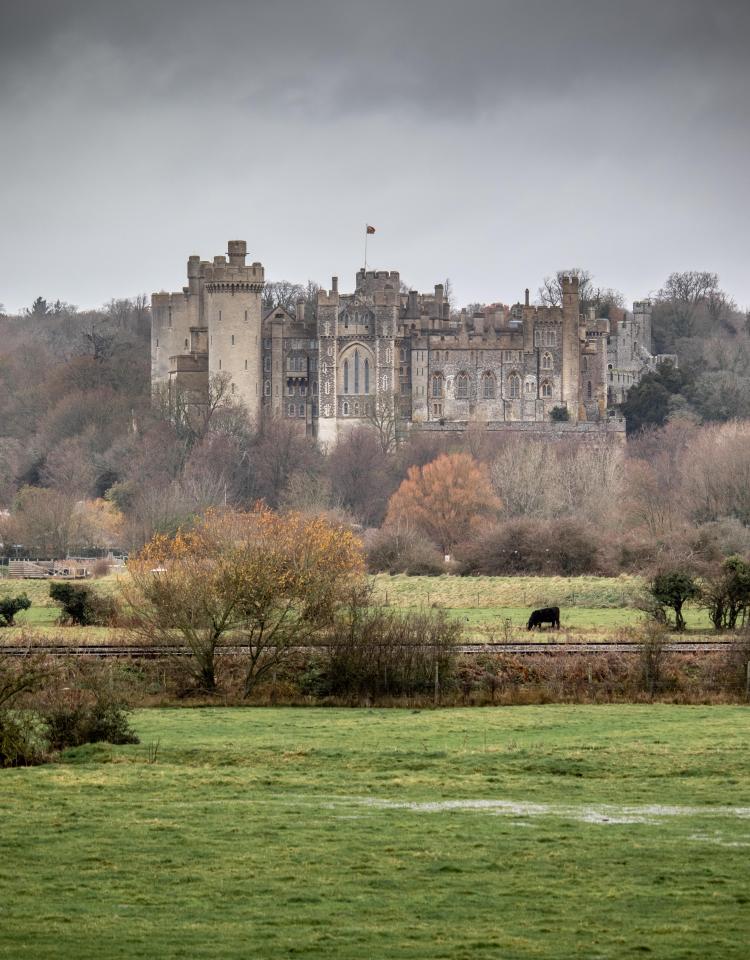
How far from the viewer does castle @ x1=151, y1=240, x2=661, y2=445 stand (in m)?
114

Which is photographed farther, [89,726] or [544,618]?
[544,618]

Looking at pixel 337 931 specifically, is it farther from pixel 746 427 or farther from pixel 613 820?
pixel 746 427

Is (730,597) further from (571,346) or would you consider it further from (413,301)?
(413,301)

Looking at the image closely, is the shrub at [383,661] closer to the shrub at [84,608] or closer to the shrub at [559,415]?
the shrub at [84,608]

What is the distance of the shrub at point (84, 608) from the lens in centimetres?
4438

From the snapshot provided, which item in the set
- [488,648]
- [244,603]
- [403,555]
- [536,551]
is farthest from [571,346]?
[244,603]

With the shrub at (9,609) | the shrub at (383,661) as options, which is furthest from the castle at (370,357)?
the shrub at (383,661)

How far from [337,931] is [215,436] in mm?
90362

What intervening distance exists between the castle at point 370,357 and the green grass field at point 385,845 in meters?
86.2

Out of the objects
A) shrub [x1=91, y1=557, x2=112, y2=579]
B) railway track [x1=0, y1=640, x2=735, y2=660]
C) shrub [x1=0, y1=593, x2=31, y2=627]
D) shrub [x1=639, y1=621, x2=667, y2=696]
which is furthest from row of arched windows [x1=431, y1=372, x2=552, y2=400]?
shrub [x1=639, y1=621, x2=667, y2=696]

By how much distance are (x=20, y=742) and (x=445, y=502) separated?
199ft

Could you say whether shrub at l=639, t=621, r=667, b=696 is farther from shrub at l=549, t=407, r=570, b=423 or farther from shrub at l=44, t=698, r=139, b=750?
shrub at l=549, t=407, r=570, b=423

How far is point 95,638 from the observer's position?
38938 millimetres

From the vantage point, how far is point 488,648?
3644 centimetres
